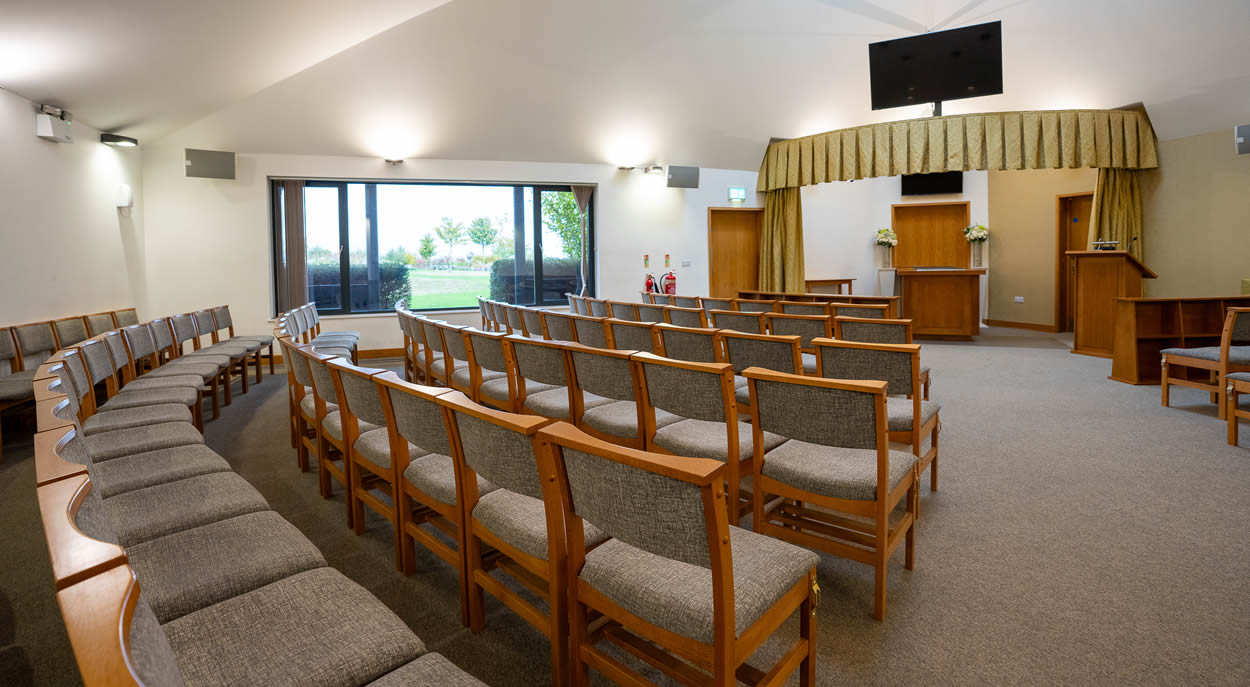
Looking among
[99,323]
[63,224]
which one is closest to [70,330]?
[99,323]

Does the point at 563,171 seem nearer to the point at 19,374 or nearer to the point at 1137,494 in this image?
the point at 19,374

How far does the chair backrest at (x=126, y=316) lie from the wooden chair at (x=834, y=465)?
6.57 metres

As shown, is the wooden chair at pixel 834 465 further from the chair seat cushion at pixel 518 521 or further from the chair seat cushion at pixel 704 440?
the chair seat cushion at pixel 518 521

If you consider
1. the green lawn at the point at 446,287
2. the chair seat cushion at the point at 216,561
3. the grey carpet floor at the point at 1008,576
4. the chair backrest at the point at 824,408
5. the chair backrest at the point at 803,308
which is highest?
the green lawn at the point at 446,287

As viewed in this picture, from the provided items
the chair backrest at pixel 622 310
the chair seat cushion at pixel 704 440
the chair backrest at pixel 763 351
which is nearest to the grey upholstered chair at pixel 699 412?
the chair seat cushion at pixel 704 440

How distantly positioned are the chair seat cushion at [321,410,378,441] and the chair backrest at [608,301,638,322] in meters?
2.87

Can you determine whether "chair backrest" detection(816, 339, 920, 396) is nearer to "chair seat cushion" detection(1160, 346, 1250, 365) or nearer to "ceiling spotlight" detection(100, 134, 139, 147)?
"chair seat cushion" detection(1160, 346, 1250, 365)

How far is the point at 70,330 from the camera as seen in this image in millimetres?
5348

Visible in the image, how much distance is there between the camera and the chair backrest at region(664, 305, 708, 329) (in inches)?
174

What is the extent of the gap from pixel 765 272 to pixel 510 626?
839 centimetres

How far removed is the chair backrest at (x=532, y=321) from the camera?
15.7 ft

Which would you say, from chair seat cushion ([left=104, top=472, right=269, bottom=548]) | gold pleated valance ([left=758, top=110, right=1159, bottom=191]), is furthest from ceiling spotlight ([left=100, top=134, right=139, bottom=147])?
gold pleated valance ([left=758, top=110, right=1159, bottom=191])

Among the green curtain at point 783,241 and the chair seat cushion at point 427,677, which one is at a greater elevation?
the green curtain at point 783,241

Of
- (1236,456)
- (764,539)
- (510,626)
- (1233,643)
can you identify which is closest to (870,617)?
(764,539)
